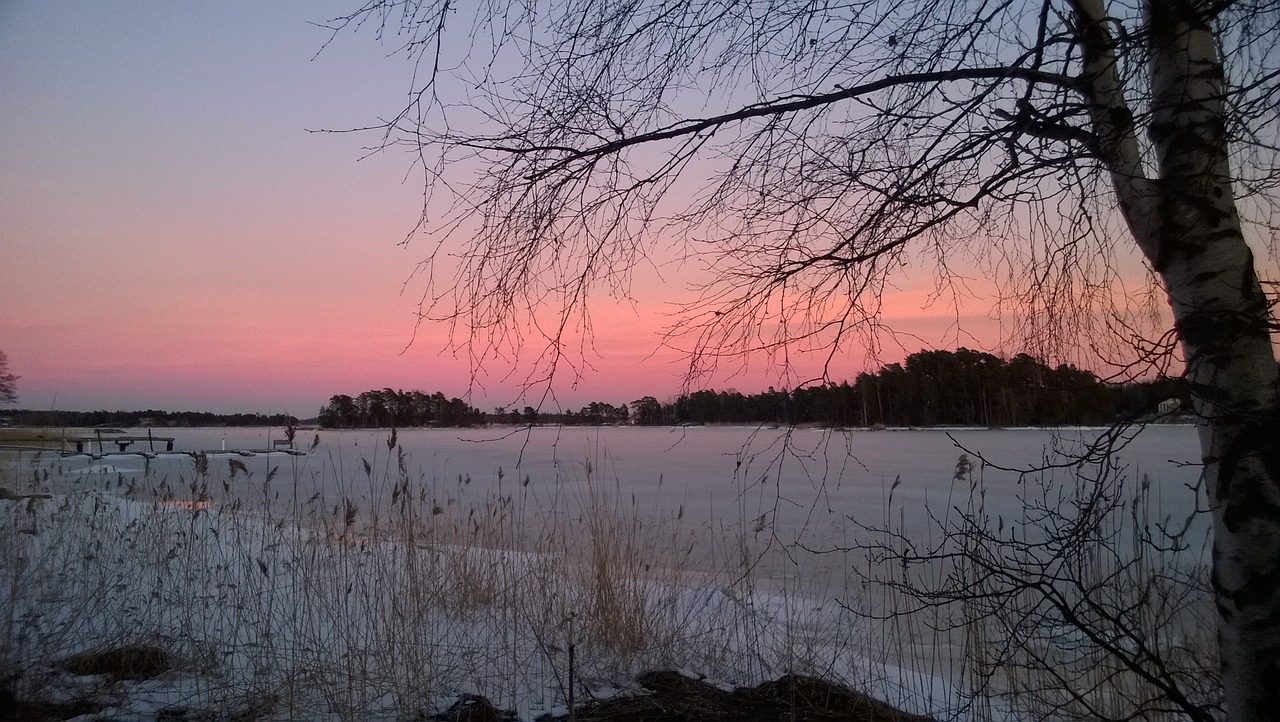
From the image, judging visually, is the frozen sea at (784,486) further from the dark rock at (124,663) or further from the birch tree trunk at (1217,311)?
the dark rock at (124,663)

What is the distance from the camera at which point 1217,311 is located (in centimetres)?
231

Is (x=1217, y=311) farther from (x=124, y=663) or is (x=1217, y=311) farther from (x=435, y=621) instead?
(x=124, y=663)

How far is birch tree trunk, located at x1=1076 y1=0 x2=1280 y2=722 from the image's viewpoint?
2.27 metres

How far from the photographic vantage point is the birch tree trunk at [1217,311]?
2.27 meters

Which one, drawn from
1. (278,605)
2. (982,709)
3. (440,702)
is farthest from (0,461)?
(982,709)

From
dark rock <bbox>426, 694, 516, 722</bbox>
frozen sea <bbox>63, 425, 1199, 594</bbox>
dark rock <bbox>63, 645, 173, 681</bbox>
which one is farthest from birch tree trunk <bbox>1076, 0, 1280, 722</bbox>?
dark rock <bbox>63, 645, 173, 681</bbox>

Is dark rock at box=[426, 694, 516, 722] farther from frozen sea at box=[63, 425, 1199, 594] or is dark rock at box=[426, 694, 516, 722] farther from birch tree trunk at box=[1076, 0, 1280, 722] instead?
birch tree trunk at box=[1076, 0, 1280, 722]

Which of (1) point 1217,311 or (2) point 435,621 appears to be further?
(2) point 435,621

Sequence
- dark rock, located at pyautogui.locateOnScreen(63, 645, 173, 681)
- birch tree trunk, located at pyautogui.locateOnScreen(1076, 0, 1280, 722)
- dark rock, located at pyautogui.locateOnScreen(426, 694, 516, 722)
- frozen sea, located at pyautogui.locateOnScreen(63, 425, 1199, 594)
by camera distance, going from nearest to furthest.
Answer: birch tree trunk, located at pyautogui.locateOnScreen(1076, 0, 1280, 722), dark rock, located at pyautogui.locateOnScreen(426, 694, 516, 722), dark rock, located at pyautogui.locateOnScreen(63, 645, 173, 681), frozen sea, located at pyautogui.locateOnScreen(63, 425, 1199, 594)

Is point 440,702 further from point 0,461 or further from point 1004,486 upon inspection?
point 1004,486

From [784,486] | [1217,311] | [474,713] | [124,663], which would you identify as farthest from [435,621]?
[784,486]

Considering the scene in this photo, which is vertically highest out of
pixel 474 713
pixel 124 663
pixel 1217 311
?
pixel 1217 311

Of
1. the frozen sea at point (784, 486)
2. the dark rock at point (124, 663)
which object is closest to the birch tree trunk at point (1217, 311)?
the frozen sea at point (784, 486)

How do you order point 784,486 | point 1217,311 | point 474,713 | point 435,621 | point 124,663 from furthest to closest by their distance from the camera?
point 784,486, point 435,621, point 124,663, point 474,713, point 1217,311
